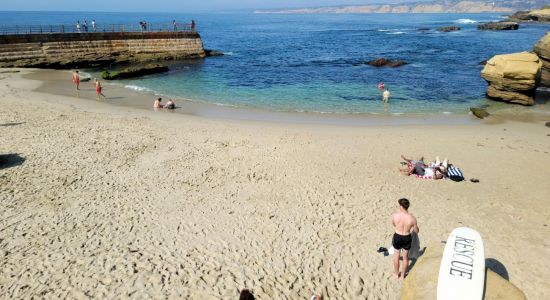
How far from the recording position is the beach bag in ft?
39.5

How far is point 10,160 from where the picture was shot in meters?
13.2

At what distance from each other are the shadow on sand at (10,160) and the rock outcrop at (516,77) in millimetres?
24859

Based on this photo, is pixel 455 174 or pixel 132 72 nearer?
pixel 455 174

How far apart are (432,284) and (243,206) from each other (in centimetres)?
590

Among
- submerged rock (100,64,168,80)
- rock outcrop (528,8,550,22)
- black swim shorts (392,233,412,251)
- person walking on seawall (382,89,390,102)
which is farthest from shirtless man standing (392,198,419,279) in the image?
rock outcrop (528,8,550,22)

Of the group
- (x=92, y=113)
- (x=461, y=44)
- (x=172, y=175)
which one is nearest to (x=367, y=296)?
(x=172, y=175)

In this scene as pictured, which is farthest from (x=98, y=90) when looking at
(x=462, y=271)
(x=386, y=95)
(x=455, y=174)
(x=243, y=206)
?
(x=462, y=271)

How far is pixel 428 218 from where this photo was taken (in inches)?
390

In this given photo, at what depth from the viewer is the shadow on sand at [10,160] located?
42.0 feet

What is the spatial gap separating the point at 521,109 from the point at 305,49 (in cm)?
3704

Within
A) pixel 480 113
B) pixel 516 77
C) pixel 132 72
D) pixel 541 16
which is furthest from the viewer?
pixel 541 16

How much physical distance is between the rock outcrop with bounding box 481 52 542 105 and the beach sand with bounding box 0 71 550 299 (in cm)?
538

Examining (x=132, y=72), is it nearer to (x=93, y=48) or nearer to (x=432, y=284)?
(x=93, y=48)

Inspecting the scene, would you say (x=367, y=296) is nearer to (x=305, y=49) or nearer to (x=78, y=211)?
(x=78, y=211)
